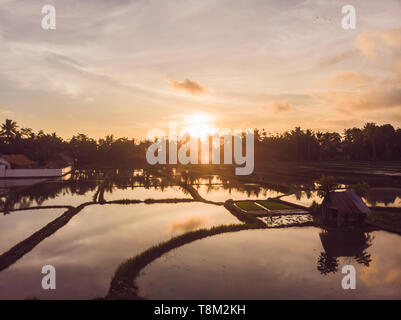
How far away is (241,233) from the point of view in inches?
803

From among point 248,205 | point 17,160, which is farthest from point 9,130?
point 248,205

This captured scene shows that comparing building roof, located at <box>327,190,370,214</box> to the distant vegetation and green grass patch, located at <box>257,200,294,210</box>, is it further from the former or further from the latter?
the distant vegetation

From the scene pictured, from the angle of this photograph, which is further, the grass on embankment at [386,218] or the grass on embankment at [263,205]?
the grass on embankment at [263,205]

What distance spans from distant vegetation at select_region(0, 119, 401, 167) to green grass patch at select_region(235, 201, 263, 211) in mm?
67392

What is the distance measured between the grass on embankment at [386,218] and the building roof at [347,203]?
1.54 m

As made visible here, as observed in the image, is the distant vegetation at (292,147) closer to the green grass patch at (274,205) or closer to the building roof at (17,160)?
the building roof at (17,160)

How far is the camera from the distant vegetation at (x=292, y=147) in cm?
8950

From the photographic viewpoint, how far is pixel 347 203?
2216 centimetres

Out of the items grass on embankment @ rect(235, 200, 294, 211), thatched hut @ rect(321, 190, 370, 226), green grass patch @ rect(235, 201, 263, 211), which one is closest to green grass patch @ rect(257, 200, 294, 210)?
grass on embankment @ rect(235, 200, 294, 211)

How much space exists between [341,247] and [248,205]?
11.9 meters

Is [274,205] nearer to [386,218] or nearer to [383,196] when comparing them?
[386,218]

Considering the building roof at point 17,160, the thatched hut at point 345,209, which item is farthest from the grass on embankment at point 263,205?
the building roof at point 17,160

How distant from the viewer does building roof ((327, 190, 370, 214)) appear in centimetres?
2170

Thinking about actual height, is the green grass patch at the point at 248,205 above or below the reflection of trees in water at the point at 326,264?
above
